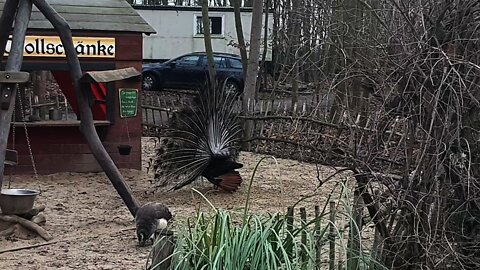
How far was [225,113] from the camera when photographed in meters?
9.73

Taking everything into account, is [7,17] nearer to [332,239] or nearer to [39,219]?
[39,219]

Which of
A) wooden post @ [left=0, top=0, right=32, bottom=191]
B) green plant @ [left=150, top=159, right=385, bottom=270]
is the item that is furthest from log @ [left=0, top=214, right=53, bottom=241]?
green plant @ [left=150, top=159, right=385, bottom=270]

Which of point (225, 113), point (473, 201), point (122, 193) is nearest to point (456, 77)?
point (473, 201)

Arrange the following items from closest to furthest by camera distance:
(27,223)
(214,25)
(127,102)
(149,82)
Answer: (27,223) → (127,102) → (149,82) → (214,25)

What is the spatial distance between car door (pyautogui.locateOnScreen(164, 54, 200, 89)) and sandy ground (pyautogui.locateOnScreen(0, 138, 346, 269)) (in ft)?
42.1

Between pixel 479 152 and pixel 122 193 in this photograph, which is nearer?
pixel 479 152

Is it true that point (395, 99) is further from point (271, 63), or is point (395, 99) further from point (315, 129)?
point (271, 63)

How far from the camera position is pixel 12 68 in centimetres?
750

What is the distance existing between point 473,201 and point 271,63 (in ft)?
79.6

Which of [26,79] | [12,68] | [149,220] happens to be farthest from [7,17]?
[149,220]

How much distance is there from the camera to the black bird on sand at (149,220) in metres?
7.01

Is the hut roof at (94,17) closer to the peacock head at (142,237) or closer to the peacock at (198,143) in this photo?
the peacock at (198,143)

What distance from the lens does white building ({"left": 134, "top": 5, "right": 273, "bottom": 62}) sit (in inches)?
1131

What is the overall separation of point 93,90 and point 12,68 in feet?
13.3
